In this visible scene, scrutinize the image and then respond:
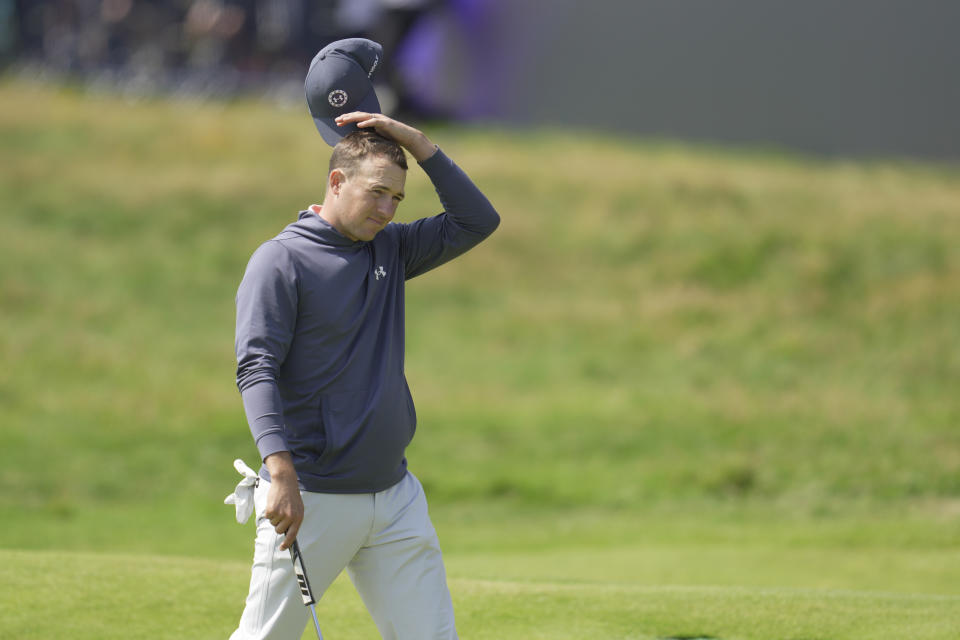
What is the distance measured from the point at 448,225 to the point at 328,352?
2.35ft

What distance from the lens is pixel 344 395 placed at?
11.7ft

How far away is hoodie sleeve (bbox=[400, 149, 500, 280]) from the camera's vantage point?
3885 millimetres

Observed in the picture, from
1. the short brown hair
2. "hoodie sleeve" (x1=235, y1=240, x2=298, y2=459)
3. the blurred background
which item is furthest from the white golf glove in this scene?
the blurred background

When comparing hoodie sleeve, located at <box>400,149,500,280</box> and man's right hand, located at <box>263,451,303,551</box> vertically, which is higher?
hoodie sleeve, located at <box>400,149,500,280</box>

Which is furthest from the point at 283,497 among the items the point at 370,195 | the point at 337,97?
the point at 337,97

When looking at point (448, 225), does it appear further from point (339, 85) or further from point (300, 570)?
point (300, 570)

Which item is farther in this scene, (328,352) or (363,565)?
(363,565)

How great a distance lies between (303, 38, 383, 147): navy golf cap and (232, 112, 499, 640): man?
0.26ft

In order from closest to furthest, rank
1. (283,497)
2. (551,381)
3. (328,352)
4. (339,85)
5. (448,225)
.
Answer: (283,497) → (328,352) → (339,85) → (448,225) → (551,381)

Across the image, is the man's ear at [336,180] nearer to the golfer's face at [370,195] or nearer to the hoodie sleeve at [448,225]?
the golfer's face at [370,195]

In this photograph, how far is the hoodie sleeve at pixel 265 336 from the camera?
3.33m

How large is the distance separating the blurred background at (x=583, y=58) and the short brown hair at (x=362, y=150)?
59.6 ft

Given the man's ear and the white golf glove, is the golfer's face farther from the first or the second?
the white golf glove

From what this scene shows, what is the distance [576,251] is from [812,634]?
44.0 ft
